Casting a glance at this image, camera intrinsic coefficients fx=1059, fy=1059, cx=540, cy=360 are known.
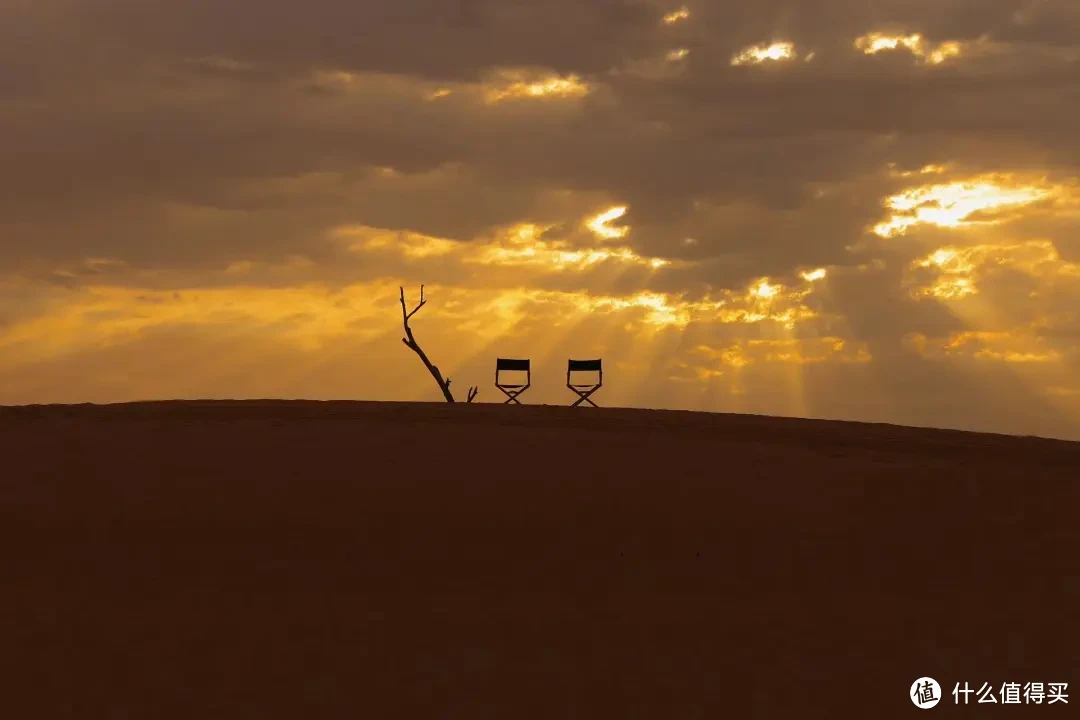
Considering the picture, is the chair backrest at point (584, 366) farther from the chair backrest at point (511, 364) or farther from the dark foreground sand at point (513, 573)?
the dark foreground sand at point (513, 573)

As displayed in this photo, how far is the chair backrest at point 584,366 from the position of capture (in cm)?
1972

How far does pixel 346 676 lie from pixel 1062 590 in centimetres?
547

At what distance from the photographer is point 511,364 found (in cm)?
1978

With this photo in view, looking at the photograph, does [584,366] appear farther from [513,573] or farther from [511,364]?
[513,573]

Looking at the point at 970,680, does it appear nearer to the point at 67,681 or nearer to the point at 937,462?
the point at 67,681

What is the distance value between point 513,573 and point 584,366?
11890 mm

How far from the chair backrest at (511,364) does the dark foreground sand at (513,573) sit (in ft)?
21.6

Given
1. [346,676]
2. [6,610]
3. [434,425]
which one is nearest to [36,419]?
[434,425]

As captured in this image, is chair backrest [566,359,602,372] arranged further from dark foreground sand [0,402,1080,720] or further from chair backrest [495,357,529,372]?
dark foreground sand [0,402,1080,720]

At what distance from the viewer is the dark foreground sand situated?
6191 mm

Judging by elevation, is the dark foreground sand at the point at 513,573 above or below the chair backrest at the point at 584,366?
below

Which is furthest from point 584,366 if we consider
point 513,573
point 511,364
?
point 513,573

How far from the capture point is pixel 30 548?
8.67 m

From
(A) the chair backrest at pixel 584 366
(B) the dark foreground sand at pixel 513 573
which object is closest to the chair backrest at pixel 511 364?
(A) the chair backrest at pixel 584 366
